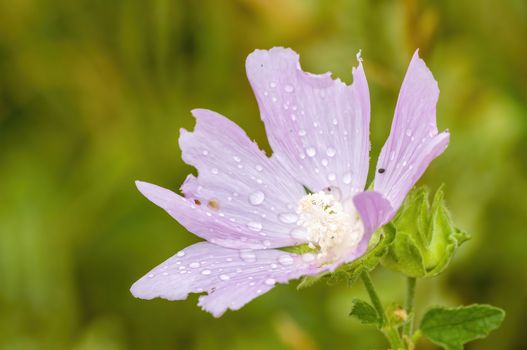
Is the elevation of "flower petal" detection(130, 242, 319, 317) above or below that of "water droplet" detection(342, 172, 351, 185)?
below

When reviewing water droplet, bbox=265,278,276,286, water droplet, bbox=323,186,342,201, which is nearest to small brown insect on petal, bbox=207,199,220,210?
water droplet, bbox=323,186,342,201

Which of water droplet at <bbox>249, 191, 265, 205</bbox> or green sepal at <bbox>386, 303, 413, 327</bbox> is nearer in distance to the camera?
green sepal at <bbox>386, 303, 413, 327</bbox>

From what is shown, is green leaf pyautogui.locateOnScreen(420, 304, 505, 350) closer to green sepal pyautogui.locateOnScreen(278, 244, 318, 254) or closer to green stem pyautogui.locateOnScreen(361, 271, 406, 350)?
green stem pyautogui.locateOnScreen(361, 271, 406, 350)

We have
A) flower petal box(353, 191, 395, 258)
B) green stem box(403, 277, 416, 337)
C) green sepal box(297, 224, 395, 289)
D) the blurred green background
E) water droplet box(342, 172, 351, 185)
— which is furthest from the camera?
the blurred green background

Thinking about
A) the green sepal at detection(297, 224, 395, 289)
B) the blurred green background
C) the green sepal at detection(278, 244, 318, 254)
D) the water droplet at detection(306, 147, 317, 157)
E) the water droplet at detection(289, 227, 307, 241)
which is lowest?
the green sepal at detection(297, 224, 395, 289)

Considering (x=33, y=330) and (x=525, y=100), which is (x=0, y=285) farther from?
(x=525, y=100)

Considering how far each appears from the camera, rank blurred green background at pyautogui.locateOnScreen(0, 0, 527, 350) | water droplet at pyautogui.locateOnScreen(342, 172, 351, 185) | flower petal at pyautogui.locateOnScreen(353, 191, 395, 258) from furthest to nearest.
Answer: blurred green background at pyautogui.locateOnScreen(0, 0, 527, 350), water droplet at pyautogui.locateOnScreen(342, 172, 351, 185), flower petal at pyautogui.locateOnScreen(353, 191, 395, 258)
